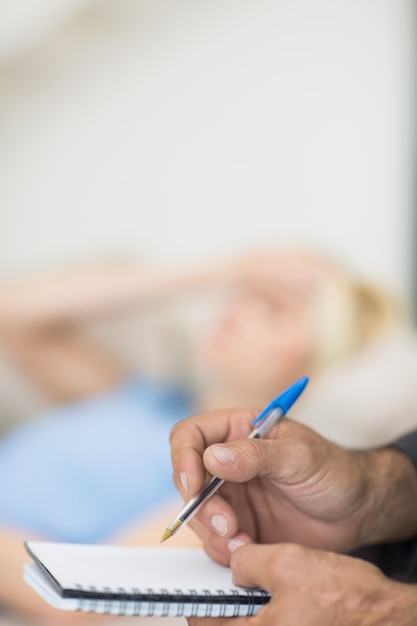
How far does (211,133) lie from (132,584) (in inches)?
62.5

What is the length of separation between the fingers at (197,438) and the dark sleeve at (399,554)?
0.46 feet

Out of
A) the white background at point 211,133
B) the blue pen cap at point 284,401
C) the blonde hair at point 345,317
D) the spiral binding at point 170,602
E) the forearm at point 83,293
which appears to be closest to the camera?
the spiral binding at point 170,602

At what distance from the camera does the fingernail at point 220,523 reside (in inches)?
22.5

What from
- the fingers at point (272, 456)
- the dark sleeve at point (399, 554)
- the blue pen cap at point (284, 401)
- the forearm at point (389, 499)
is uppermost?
the blue pen cap at point (284, 401)

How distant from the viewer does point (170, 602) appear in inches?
19.8

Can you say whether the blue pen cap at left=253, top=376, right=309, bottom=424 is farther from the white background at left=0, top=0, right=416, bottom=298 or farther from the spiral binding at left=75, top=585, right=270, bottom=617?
the white background at left=0, top=0, right=416, bottom=298

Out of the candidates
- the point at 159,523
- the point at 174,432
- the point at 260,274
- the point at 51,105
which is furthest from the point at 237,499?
the point at 51,105

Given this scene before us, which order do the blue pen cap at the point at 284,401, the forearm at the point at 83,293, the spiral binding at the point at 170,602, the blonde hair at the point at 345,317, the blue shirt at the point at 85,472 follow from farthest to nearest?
the forearm at the point at 83,293, the blonde hair at the point at 345,317, the blue shirt at the point at 85,472, the blue pen cap at the point at 284,401, the spiral binding at the point at 170,602

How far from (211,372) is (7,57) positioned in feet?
2.64

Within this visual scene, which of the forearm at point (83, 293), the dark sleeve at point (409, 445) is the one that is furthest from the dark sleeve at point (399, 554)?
the forearm at point (83, 293)

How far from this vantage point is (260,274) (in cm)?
167

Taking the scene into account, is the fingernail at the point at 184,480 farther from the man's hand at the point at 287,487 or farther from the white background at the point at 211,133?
the white background at the point at 211,133

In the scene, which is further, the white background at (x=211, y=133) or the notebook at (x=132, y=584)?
the white background at (x=211, y=133)

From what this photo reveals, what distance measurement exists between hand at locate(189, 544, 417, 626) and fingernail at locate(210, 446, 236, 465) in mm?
61
